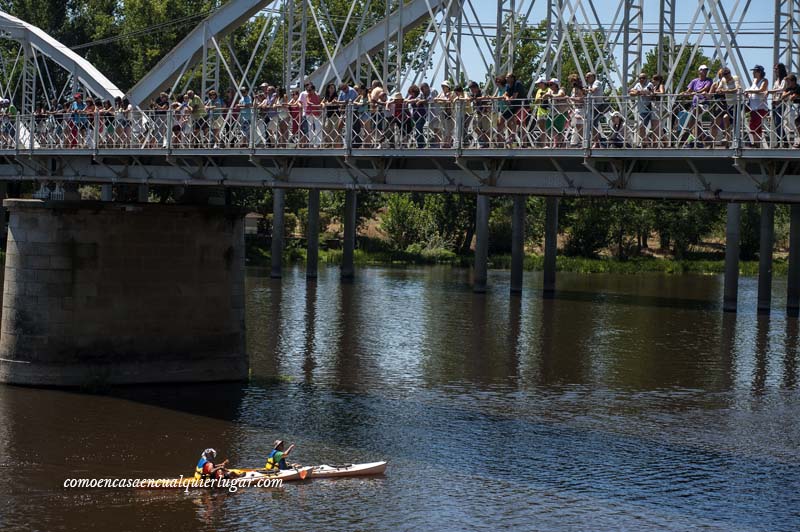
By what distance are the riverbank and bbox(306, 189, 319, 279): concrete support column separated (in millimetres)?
16225

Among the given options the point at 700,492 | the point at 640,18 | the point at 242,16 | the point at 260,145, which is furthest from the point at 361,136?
the point at 242,16

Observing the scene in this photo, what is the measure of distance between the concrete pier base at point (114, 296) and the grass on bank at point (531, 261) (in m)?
49.2

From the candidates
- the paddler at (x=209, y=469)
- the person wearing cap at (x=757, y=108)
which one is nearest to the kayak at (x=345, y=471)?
the paddler at (x=209, y=469)

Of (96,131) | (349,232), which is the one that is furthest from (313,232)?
(96,131)

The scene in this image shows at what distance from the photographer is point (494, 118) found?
92.0ft

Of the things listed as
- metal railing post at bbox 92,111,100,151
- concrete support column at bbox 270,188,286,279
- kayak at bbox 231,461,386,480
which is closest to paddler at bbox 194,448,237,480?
kayak at bbox 231,461,386,480

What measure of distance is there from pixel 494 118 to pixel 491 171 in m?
1.21

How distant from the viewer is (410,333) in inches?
1793

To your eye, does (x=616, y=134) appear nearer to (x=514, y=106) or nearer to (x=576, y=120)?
(x=576, y=120)

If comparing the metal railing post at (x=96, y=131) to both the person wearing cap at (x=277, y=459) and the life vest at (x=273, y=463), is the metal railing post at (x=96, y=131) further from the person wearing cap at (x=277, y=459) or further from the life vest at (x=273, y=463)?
the life vest at (x=273, y=463)

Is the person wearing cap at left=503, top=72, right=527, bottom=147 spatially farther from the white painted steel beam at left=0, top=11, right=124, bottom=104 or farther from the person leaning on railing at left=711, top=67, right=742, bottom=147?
the white painted steel beam at left=0, top=11, right=124, bottom=104

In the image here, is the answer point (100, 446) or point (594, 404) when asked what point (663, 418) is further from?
point (100, 446)

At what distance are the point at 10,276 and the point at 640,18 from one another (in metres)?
17.2

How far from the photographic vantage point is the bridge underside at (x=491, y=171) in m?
24.3
